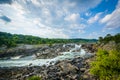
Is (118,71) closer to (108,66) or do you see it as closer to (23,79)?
(108,66)

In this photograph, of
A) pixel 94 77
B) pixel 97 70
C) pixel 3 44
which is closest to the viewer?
pixel 97 70

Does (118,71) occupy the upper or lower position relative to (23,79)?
upper

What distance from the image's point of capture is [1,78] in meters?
47.2

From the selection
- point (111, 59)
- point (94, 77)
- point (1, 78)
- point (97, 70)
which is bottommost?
point (1, 78)

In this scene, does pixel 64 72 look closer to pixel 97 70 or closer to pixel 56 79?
pixel 56 79

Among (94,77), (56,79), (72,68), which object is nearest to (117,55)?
(94,77)

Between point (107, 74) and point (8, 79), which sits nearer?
point (107, 74)

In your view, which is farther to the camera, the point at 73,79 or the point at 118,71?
the point at 73,79

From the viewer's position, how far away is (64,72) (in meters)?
45.5

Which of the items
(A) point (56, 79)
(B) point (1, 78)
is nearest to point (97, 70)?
(A) point (56, 79)

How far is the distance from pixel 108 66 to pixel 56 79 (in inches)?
567

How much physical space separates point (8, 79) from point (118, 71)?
2917 centimetres

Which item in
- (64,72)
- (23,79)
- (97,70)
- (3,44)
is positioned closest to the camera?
(97,70)

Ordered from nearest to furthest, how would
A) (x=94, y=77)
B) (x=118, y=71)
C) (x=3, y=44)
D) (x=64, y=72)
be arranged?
1. (x=118, y=71)
2. (x=94, y=77)
3. (x=64, y=72)
4. (x=3, y=44)
